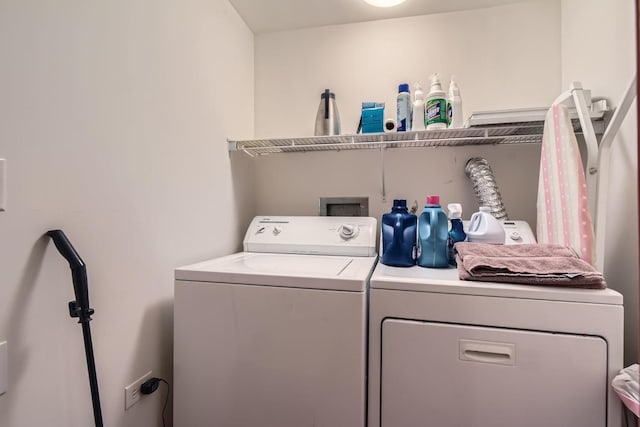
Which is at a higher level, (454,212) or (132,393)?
(454,212)

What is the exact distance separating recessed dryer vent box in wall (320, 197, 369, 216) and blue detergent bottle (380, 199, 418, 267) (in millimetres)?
576

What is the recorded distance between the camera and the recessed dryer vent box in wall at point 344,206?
1936 mm

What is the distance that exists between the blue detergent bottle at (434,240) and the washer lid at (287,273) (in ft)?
0.77

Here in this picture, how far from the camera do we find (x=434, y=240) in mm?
1276

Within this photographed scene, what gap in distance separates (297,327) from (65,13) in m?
1.19

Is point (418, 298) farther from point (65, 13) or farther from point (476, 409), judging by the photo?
point (65, 13)

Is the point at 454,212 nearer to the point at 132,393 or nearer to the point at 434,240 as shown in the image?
the point at 434,240

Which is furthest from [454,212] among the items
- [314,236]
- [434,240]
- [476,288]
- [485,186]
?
[314,236]

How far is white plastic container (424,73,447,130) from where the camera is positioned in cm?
152

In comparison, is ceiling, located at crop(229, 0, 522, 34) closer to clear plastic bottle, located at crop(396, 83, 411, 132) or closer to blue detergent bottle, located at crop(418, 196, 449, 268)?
clear plastic bottle, located at crop(396, 83, 411, 132)

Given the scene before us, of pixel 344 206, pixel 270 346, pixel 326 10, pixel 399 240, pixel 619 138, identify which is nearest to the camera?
pixel 270 346

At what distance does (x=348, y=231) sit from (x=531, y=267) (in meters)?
0.85

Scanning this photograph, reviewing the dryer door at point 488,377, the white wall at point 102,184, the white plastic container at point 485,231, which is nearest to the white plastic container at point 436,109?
the white plastic container at point 485,231

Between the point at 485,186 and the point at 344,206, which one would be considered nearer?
the point at 485,186
